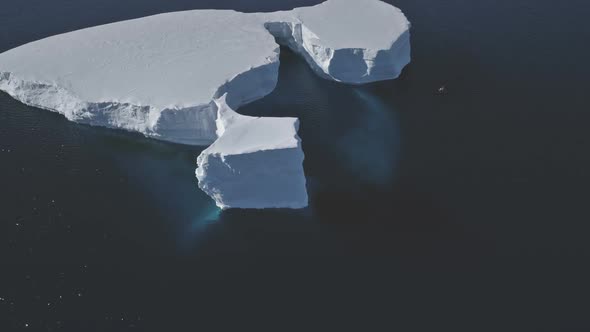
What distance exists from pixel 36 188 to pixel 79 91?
7.12 m

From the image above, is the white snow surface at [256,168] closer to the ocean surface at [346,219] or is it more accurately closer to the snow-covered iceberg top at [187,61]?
the ocean surface at [346,219]

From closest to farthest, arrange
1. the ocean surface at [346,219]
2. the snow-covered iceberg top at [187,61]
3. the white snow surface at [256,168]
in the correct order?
the ocean surface at [346,219] → the white snow surface at [256,168] → the snow-covered iceberg top at [187,61]

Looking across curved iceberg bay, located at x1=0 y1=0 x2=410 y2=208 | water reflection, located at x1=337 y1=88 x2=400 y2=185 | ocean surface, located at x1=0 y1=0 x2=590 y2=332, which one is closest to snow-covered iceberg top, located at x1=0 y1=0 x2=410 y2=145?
curved iceberg bay, located at x1=0 y1=0 x2=410 y2=208

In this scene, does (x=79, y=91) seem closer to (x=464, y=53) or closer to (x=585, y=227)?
(x=464, y=53)

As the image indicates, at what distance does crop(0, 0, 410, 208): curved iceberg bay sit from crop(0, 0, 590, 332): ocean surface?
115 centimetres

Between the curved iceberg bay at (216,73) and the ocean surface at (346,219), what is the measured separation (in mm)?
1146

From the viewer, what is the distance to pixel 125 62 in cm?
3912

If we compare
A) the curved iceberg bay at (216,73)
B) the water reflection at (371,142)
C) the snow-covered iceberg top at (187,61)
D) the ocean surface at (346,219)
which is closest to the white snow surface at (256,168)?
the curved iceberg bay at (216,73)

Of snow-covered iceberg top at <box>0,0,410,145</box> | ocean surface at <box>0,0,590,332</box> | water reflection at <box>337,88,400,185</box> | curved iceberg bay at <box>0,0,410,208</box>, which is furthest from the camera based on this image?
snow-covered iceberg top at <box>0,0,410,145</box>

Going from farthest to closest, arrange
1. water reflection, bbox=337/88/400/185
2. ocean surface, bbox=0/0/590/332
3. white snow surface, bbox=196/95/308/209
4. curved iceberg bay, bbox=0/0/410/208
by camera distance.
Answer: water reflection, bbox=337/88/400/185 → curved iceberg bay, bbox=0/0/410/208 → white snow surface, bbox=196/95/308/209 → ocean surface, bbox=0/0/590/332

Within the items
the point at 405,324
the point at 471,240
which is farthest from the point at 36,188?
the point at 471,240

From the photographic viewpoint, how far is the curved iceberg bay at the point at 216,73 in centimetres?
3177

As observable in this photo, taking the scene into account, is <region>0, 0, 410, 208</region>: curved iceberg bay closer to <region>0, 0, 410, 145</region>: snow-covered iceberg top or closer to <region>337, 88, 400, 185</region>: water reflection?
<region>0, 0, 410, 145</region>: snow-covered iceberg top

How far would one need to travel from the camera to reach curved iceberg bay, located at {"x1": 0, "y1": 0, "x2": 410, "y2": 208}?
31.8 meters
